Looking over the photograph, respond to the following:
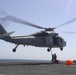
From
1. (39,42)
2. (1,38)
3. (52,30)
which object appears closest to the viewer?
(1,38)

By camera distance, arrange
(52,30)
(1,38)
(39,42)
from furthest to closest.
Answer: (52,30) < (39,42) < (1,38)

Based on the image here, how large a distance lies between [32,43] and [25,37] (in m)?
2.58

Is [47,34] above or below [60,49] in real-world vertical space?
above

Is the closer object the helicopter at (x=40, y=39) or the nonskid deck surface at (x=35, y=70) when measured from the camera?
Answer: the nonskid deck surface at (x=35, y=70)

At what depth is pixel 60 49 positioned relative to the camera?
62.6 meters

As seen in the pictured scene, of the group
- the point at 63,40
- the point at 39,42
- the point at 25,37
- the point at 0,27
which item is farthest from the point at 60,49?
the point at 0,27

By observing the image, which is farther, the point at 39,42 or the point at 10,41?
the point at 39,42

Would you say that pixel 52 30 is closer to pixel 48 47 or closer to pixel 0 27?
pixel 48 47

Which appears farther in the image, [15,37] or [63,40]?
[63,40]

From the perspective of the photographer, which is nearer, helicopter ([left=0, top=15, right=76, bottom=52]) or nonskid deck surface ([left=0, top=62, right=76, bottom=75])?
nonskid deck surface ([left=0, top=62, right=76, bottom=75])

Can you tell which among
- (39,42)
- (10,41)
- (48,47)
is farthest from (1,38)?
(48,47)

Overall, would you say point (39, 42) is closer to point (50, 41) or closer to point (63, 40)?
point (50, 41)

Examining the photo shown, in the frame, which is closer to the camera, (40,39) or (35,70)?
(35,70)

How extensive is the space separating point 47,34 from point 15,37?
959 centimetres
